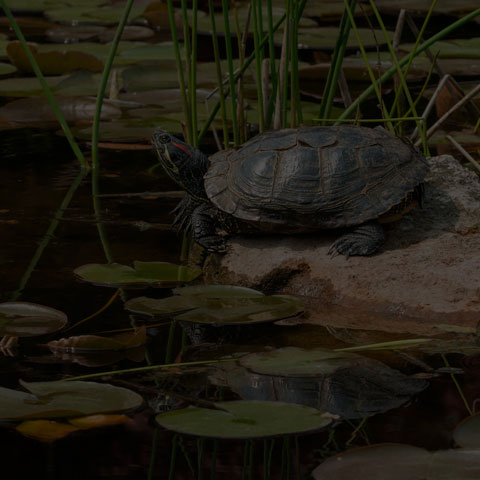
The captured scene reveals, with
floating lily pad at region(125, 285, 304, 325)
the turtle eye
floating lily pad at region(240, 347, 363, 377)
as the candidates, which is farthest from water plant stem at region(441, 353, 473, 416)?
the turtle eye

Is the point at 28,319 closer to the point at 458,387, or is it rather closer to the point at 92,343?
the point at 92,343

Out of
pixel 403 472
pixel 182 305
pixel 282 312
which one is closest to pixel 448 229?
pixel 282 312

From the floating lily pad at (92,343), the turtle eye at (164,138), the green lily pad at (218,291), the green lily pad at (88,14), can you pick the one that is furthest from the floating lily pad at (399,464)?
the green lily pad at (88,14)

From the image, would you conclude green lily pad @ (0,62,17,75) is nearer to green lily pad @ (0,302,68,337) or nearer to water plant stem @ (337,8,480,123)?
water plant stem @ (337,8,480,123)

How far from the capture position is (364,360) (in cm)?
219

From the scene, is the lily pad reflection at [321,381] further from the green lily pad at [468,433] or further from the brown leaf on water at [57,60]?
the brown leaf on water at [57,60]

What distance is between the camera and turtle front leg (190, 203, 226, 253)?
300cm

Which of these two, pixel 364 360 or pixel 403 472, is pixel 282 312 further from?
pixel 403 472

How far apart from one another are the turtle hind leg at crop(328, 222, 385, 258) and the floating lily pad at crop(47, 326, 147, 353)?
806 mm

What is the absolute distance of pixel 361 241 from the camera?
9.12 ft

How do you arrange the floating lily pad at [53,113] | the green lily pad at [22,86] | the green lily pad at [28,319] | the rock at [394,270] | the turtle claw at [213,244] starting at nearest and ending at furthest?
the green lily pad at [28,319] < the rock at [394,270] < the turtle claw at [213,244] < the floating lily pad at [53,113] < the green lily pad at [22,86]

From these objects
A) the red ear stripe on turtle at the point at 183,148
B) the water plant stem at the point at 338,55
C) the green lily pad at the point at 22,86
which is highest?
the water plant stem at the point at 338,55

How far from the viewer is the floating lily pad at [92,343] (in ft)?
7.32

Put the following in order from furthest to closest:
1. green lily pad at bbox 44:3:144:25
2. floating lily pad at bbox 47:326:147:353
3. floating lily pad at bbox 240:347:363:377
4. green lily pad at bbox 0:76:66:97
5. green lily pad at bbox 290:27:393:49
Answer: green lily pad at bbox 44:3:144:25 → green lily pad at bbox 290:27:393:49 → green lily pad at bbox 0:76:66:97 → floating lily pad at bbox 47:326:147:353 → floating lily pad at bbox 240:347:363:377
